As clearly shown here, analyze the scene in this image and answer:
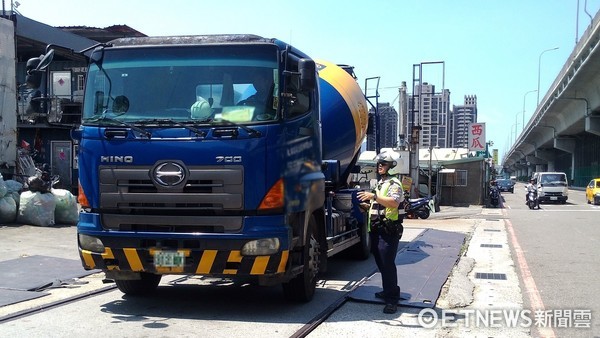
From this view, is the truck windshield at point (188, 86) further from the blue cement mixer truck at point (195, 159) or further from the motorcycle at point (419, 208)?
the motorcycle at point (419, 208)

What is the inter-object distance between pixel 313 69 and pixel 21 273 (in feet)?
17.6

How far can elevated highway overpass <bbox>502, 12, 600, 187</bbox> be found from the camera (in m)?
32.0

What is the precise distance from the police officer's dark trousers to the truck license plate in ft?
7.62

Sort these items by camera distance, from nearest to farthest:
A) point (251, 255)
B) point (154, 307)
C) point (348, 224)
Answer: point (251, 255), point (154, 307), point (348, 224)

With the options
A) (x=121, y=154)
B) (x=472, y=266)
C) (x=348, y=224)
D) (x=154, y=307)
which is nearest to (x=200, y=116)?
(x=121, y=154)

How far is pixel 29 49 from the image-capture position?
2277 centimetres

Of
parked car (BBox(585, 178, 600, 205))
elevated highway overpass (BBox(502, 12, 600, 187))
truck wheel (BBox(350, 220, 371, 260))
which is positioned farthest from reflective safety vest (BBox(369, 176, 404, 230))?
parked car (BBox(585, 178, 600, 205))

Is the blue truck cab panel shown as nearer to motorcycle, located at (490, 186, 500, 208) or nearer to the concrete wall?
the concrete wall

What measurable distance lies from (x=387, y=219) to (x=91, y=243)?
3.38m

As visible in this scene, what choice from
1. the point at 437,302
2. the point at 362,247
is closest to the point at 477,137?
the point at 362,247

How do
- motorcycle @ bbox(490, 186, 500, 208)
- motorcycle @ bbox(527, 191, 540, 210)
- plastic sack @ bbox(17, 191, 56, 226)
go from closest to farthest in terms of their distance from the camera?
plastic sack @ bbox(17, 191, 56, 226)
motorcycle @ bbox(527, 191, 540, 210)
motorcycle @ bbox(490, 186, 500, 208)

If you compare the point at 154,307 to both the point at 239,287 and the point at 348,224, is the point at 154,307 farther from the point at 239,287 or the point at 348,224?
the point at 348,224

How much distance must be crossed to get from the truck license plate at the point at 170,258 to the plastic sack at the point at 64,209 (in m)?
8.51

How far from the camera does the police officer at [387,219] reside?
6609mm
